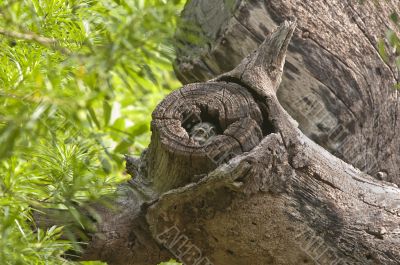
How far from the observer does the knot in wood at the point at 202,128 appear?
5.74 feet

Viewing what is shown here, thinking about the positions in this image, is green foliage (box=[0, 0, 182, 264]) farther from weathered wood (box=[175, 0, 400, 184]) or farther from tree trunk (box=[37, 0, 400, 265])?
Answer: weathered wood (box=[175, 0, 400, 184])

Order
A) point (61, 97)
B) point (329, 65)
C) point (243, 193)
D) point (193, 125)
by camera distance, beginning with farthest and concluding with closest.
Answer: point (329, 65) < point (193, 125) < point (243, 193) < point (61, 97)

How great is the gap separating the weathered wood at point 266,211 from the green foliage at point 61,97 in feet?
0.44

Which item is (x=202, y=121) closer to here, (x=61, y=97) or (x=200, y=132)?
(x=200, y=132)

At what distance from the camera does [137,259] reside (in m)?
1.98

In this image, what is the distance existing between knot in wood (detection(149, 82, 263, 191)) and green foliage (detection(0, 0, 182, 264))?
0.25 feet

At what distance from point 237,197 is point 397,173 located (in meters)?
0.83

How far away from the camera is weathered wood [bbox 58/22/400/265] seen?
1765mm

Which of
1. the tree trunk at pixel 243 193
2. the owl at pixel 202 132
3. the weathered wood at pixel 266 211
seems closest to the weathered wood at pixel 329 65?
the tree trunk at pixel 243 193

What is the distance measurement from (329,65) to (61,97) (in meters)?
1.17

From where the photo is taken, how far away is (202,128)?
5.98 ft

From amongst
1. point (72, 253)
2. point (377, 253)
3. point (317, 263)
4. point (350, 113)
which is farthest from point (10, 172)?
point (350, 113)

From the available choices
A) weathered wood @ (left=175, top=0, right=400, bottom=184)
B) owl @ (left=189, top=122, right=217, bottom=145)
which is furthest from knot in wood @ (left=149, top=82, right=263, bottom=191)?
weathered wood @ (left=175, top=0, right=400, bottom=184)

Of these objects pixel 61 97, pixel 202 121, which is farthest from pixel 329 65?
pixel 61 97
